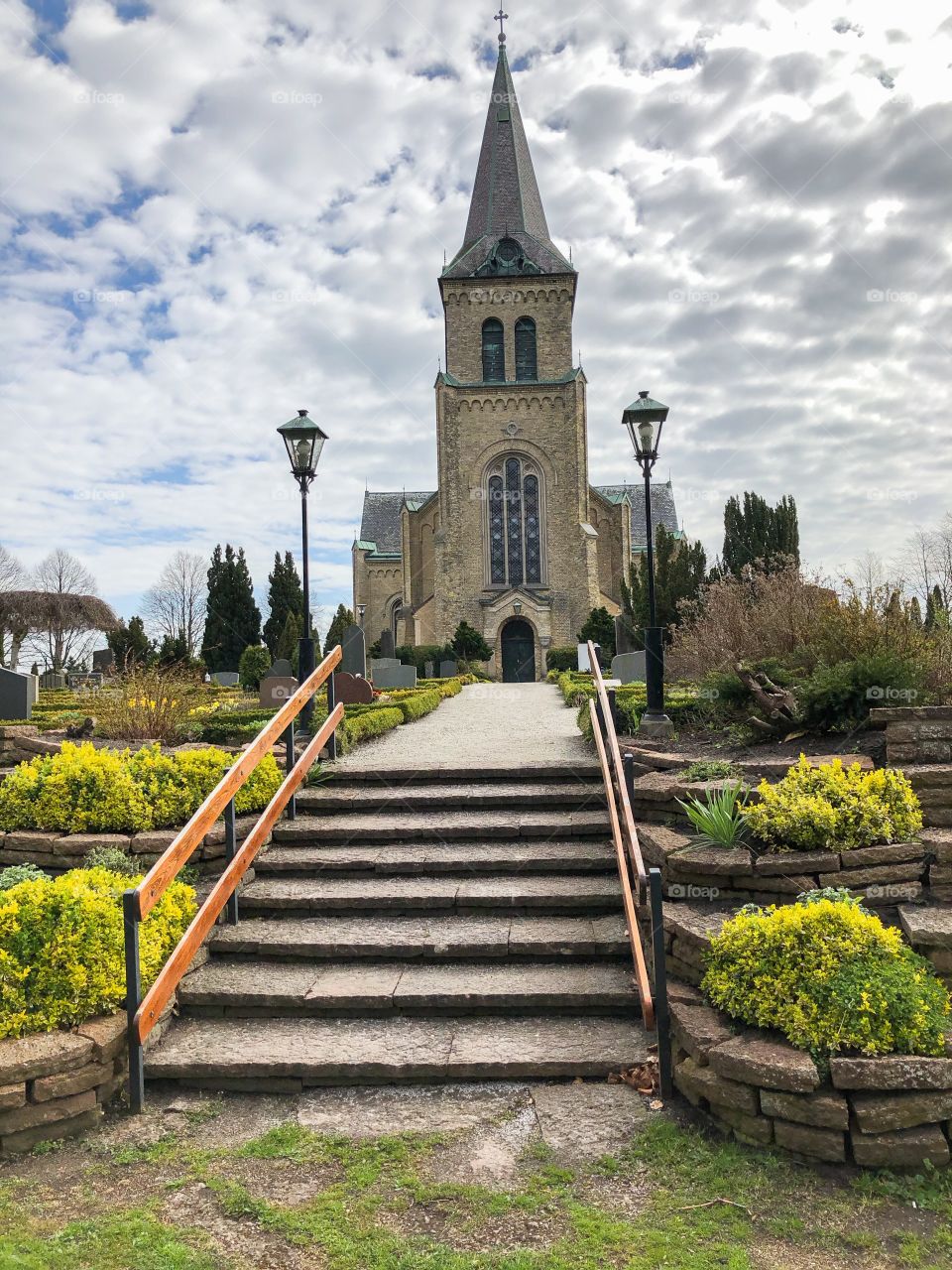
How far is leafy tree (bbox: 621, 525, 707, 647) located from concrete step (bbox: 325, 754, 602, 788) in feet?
48.2

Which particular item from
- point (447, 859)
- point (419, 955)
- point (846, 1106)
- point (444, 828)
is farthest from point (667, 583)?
point (846, 1106)

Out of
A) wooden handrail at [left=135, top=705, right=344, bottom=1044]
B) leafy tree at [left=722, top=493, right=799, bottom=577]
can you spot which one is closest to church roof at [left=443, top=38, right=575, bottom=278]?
leafy tree at [left=722, top=493, right=799, bottom=577]

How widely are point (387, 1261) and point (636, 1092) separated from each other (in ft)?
4.84

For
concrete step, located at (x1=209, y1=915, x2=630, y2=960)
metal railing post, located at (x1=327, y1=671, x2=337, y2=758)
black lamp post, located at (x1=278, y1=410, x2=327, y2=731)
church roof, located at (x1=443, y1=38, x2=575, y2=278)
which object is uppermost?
church roof, located at (x1=443, y1=38, x2=575, y2=278)

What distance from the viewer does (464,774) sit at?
24.3 feet

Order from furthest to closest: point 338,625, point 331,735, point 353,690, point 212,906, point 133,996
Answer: point 338,625
point 353,690
point 331,735
point 212,906
point 133,996

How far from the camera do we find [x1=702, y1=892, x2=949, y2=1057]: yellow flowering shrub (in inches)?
136

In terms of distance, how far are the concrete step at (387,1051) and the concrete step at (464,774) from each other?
3.01m

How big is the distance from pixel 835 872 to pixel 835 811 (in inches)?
13.5

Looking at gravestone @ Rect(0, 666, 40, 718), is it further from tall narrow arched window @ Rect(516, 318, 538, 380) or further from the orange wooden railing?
tall narrow arched window @ Rect(516, 318, 538, 380)

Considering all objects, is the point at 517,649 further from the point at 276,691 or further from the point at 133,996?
the point at 133,996

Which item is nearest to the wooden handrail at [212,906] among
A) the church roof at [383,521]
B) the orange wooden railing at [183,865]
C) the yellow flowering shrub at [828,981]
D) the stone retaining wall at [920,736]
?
the orange wooden railing at [183,865]

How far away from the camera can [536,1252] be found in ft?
9.37

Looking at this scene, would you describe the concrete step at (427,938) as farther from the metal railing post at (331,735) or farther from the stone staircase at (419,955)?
the metal railing post at (331,735)
